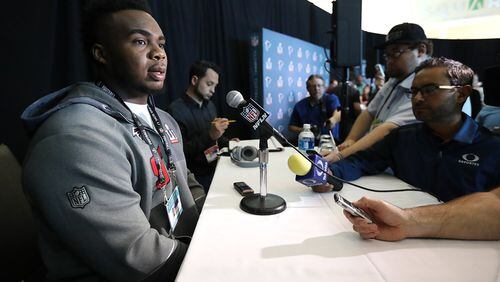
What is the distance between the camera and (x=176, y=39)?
3.05 m

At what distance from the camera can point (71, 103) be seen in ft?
2.58

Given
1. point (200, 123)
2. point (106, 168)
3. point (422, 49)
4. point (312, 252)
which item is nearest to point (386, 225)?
point (312, 252)

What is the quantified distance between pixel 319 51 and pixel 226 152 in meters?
4.11

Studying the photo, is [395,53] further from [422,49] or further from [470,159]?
[470,159]

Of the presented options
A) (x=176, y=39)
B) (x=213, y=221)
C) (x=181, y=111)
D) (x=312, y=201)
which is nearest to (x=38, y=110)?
(x=213, y=221)

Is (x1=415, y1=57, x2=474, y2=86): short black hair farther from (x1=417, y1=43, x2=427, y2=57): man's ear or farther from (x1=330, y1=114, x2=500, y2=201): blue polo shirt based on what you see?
(x1=417, y1=43, x2=427, y2=57): man's ear

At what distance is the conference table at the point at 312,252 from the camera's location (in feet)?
2.11

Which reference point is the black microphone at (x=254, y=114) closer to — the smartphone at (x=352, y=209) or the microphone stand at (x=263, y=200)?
the microphone stand at (x=263, y=200)

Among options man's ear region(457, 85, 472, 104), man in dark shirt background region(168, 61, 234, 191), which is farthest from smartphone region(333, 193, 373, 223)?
man in dark shirt background region(168, 61, 234, 191)

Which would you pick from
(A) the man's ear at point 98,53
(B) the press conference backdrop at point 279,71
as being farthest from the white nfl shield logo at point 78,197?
(B) the press conference backdrop at point 279,71

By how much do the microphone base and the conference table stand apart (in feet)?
0.06

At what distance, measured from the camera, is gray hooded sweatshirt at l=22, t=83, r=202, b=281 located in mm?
688

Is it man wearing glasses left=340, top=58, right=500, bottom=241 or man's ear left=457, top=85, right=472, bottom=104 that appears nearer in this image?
man wearing glasses left=340, top=58, right=500, bottom=241

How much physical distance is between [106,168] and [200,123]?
1.66 metres
